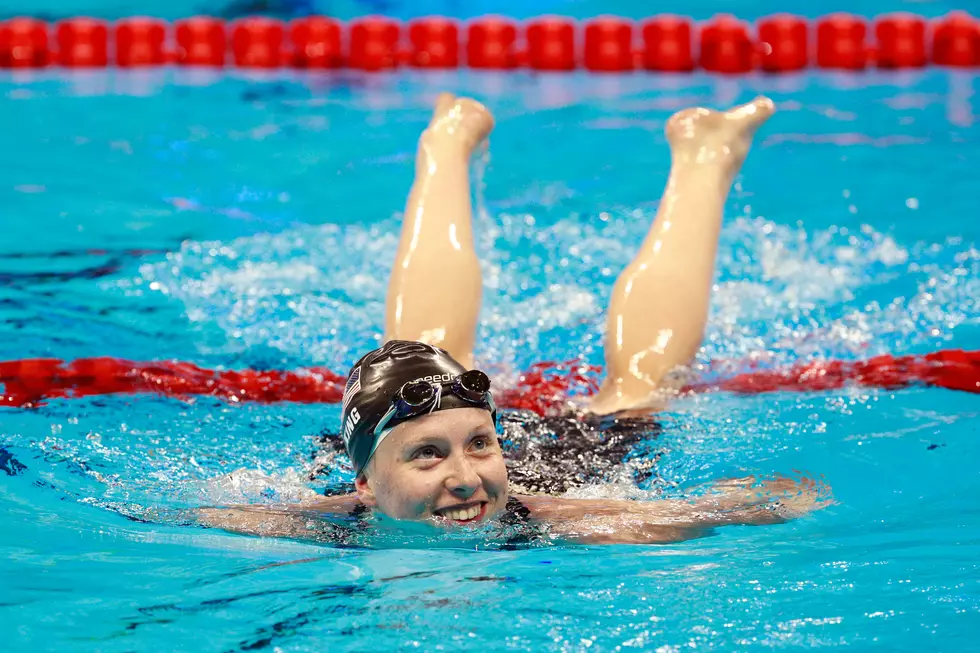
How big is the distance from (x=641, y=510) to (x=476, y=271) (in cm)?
120

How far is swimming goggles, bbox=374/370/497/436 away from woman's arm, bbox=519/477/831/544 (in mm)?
380

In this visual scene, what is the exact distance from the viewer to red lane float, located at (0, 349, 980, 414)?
412 centimetres

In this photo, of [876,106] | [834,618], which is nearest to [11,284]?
[834,618]

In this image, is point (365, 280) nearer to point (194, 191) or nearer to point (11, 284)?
point (11, 284)

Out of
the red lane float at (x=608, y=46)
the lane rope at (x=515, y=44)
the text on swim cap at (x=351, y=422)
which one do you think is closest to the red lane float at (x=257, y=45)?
the lane rope at (x=515, y=44)

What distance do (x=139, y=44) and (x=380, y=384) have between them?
7.39 meters

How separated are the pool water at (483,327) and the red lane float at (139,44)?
0.28m

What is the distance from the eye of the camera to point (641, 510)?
3.15 m

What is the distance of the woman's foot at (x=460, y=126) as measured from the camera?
4328 millimetres

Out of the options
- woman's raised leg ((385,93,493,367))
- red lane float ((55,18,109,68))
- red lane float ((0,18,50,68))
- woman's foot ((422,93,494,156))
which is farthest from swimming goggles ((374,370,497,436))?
red lane float ((0,18,50,68))

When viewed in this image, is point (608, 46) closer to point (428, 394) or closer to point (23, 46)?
point (23, 46)

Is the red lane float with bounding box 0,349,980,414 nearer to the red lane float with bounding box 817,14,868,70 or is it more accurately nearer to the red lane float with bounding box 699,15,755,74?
the red lane float with bounding box 699,15,755,74

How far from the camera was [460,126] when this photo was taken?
14.3 ft

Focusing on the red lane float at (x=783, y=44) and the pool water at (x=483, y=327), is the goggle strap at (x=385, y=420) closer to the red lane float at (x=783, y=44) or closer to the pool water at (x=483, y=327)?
the pool water at (x=483, y=327)
